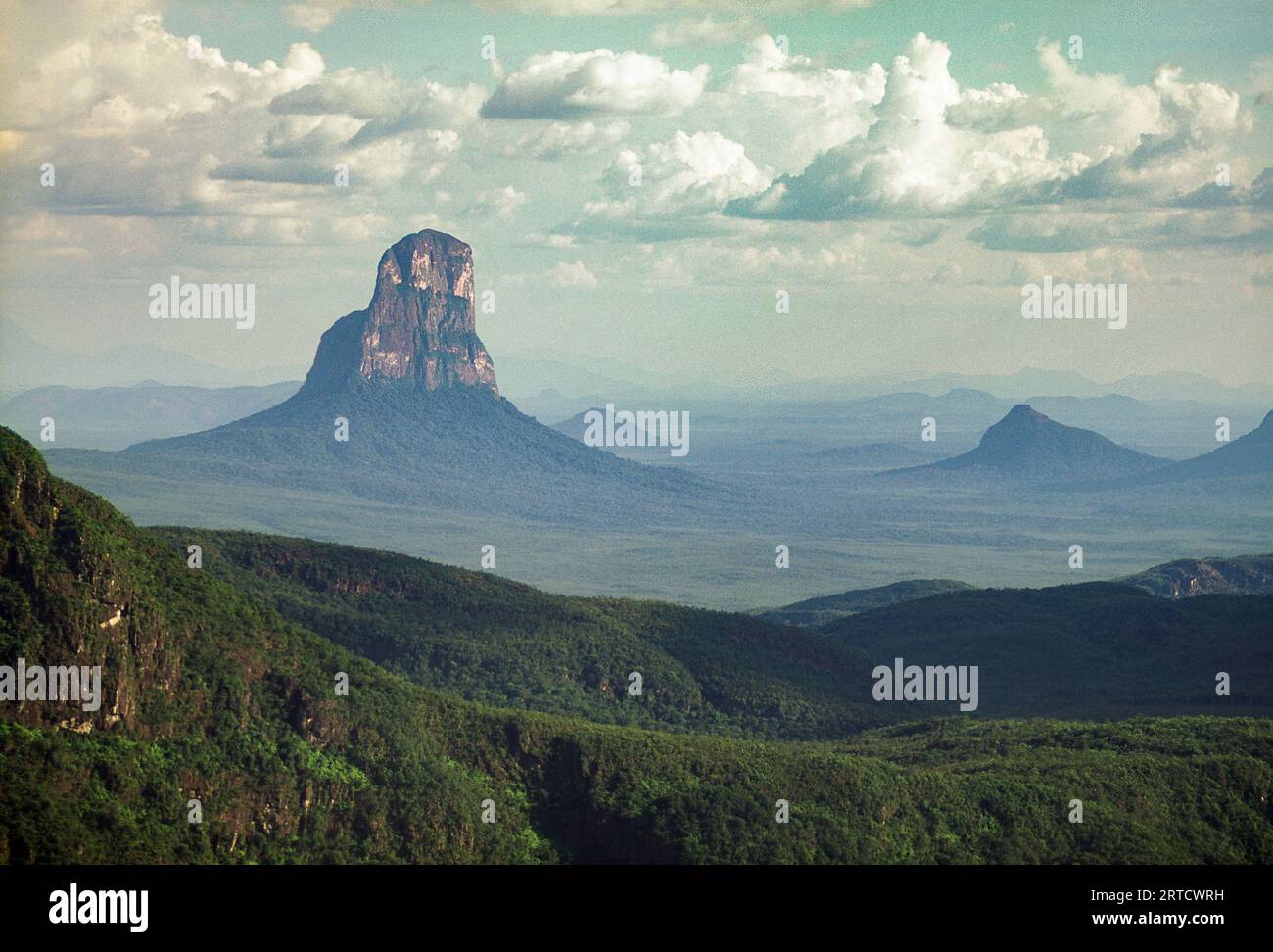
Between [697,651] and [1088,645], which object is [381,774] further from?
[1088,645]

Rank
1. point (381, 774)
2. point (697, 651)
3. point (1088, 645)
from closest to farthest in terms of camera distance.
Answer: point (381, 774) < point (697, 651) < point (1088, 645)

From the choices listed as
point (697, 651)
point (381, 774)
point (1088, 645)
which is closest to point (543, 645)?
point (697, 651)

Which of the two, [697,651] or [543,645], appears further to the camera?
[697,651]

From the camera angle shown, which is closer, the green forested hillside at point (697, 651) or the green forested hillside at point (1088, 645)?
the green forested hillside at point (697, 651)

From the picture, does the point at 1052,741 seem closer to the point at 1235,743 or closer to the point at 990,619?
the point at 1235,743

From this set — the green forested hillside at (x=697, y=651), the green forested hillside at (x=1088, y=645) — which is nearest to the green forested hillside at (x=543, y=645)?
the green forested hillside at (x=697, y=651)

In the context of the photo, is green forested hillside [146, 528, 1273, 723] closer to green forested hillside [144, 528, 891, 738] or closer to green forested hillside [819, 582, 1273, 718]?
green forested hillside [144, 528, 891, 738]

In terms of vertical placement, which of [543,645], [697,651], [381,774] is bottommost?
[381,774]

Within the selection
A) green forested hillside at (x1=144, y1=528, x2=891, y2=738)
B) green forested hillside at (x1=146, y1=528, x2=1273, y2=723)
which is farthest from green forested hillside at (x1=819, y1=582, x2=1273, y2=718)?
green forested hillside at (x1=144, y1=528, x2=891, y2=738)

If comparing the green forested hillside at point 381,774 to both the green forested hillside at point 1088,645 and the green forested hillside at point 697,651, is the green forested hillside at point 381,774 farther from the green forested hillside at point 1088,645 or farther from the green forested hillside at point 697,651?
the green forested hillside at point 1088,645
